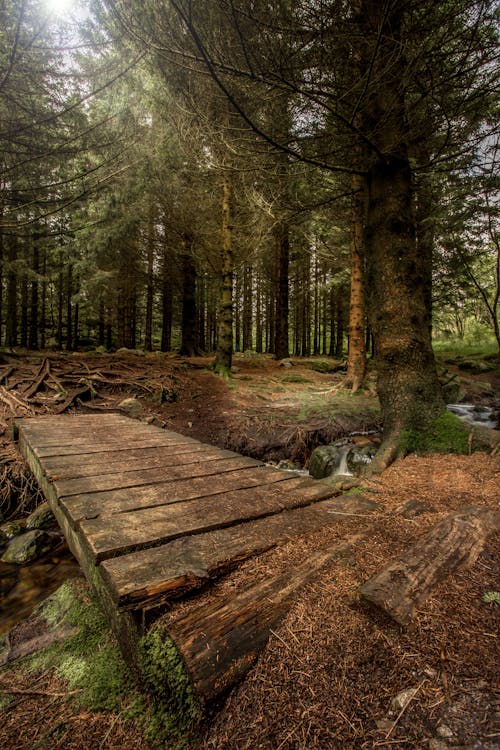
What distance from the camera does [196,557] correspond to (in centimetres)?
178

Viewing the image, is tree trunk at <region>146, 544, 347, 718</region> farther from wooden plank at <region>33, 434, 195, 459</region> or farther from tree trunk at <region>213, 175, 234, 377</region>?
tree trunk at <region>213, 175, 234, 377</region>

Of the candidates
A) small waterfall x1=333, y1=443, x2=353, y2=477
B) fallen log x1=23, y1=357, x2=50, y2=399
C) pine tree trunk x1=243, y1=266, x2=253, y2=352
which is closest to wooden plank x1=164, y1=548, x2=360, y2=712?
small waterfall x1=333, y1=443, x2=353, y2=477

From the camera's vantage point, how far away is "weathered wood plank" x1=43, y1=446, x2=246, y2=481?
3201 mm

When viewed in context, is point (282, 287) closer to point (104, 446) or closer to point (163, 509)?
point (104, 446)

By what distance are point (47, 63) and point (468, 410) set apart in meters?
12.8

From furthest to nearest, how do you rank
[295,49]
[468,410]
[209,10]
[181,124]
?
[468,410] → [181,124] → [295,49] → [209,10]

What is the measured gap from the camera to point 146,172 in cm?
1259

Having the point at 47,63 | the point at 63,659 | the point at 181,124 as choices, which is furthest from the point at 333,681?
the point at 47,63

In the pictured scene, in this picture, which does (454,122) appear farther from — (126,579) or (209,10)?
(126,579)

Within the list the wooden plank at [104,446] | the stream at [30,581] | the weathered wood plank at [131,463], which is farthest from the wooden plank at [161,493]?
the stream at [30,581]

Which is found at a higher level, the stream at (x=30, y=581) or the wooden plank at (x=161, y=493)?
the wooden plank at (x=161, y=493)

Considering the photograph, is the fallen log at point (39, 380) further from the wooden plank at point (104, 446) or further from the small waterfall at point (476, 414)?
the small waterfall at point (476, 414)

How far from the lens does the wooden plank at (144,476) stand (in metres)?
2.83

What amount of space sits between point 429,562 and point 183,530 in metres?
1.33
